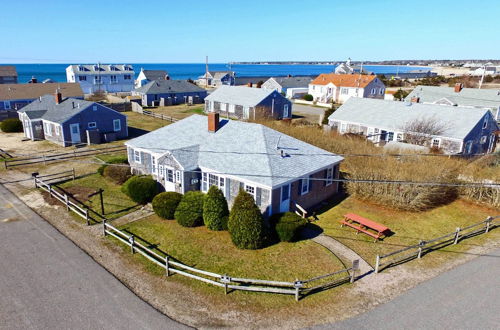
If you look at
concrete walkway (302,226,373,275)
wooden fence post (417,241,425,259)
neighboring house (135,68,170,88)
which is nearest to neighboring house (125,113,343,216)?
concrete walkway (302,226,373,275)

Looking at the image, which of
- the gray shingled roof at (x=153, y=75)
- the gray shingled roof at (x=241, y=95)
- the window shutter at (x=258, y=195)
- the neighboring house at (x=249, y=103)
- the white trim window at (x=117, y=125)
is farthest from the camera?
the gray shingled roof at (x=153, y=75)

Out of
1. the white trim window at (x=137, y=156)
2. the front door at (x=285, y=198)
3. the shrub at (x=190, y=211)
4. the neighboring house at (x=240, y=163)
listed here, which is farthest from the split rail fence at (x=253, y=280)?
the white trim window at (x=137, y=156)

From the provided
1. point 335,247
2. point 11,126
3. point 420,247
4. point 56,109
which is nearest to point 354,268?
point 335,247

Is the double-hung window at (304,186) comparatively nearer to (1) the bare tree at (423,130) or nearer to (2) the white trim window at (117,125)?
(1) the bare tree at (423,130)

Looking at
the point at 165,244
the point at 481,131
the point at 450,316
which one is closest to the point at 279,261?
the point at 165,244

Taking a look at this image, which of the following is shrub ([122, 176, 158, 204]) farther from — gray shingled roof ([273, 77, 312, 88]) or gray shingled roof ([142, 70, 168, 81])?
gray shingled roof ([142, 70, 168, 81])
